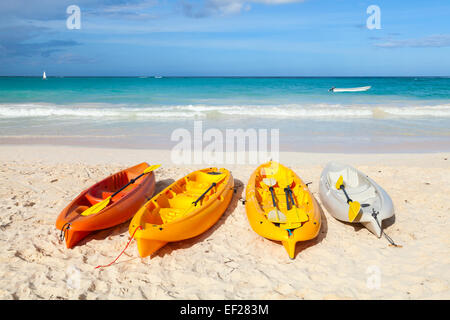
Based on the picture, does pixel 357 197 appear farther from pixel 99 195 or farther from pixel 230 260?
pixel 99 195

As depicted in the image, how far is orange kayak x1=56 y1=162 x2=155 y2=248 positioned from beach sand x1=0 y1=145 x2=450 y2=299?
0.26 metres

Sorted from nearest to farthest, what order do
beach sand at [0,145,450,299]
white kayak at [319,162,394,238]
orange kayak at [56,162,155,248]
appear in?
1. beach sand at [0,145,450,299]
2. orange kayak at [56,162,155,248]
3. white kayak at [319,162,394,238]

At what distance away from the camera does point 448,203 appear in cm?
629

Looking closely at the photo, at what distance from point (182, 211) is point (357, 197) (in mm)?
Result: 3305

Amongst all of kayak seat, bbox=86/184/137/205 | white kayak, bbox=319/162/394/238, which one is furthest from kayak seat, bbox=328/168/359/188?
kayak seat, bbox=86/184/137/205

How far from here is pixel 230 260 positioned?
466 centimetres

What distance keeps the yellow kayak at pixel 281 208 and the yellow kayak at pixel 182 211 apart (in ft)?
2.03

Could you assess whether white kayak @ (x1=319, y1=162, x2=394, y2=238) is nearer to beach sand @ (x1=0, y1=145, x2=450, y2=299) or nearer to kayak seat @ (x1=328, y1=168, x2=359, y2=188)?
kayak seat @ (x1=328, y1=168, x2=359, y2=188)

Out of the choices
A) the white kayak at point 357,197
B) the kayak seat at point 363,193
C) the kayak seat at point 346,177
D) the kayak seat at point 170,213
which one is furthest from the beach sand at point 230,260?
the kayak seat at point 346,177

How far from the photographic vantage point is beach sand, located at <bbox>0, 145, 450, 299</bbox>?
3.98 metres

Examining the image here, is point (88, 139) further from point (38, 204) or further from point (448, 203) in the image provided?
point (448, 203)
